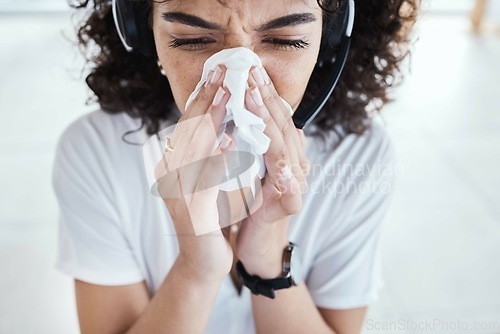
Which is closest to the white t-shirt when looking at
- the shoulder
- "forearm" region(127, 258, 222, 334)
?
the shoulder

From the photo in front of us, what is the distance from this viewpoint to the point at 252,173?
0.80 meters

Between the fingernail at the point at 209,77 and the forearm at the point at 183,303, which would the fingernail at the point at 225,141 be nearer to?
the fingernail at the point at 209,77

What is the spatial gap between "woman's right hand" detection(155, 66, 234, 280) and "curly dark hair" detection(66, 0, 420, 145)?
208 millimetres

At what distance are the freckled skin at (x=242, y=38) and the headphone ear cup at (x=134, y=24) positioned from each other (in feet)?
0.11

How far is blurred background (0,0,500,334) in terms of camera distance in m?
1.45

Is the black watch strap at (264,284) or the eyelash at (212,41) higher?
the eyelash at (212,41)

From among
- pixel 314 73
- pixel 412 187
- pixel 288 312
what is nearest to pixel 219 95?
pixel 314 73

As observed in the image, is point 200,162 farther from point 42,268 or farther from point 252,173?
point 42,268

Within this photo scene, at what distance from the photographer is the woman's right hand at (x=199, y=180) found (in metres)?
0.72

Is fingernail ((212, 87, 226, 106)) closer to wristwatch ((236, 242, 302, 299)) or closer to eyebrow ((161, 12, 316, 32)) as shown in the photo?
eyebrow ((161, 12, 316, 32))

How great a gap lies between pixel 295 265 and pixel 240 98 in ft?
1.04

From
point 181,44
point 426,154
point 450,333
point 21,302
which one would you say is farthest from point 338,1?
point 426,154

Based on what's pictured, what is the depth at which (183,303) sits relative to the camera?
86cm

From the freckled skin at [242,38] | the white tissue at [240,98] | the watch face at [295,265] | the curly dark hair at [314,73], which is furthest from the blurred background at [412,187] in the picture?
the white tissue at [240,98]
